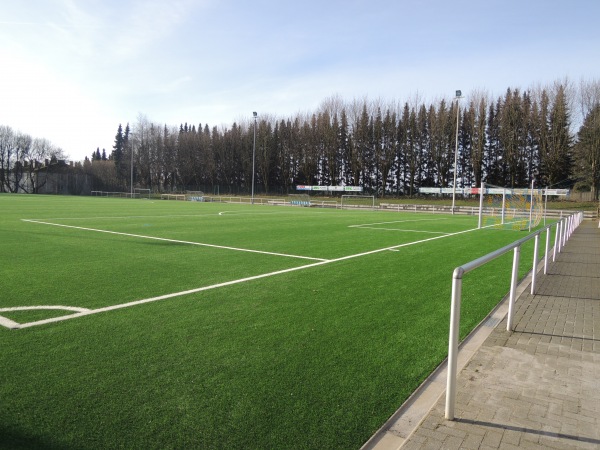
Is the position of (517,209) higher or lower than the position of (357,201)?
higher

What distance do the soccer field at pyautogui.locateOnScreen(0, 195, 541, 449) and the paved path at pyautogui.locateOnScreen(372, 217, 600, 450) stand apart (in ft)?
1.27

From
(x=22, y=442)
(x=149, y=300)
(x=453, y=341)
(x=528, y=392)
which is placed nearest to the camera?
(x=22, y=442)

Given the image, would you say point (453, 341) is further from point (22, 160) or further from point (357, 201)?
point (22, 160)

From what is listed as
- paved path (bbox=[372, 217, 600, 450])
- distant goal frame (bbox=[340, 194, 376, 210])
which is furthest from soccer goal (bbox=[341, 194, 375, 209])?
paved path (bbox=[372, 217, 600, 450])

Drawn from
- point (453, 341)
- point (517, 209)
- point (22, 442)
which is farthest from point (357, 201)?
point (22, 442)

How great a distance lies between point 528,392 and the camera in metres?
3.54

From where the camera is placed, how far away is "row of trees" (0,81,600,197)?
179 ft

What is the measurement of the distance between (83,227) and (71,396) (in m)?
14.6

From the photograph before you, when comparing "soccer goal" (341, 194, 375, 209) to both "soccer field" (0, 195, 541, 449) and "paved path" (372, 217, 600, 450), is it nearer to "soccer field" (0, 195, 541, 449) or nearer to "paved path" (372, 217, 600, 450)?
"soccer field" (0, 195, 541, 449)

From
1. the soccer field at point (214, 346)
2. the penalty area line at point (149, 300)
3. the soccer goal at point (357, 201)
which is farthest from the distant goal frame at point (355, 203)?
the penalty area line at point (149, 300)

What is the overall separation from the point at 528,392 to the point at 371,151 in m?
71.6

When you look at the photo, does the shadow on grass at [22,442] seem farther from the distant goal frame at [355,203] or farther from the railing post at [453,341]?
the distant goal frame at [355,203]

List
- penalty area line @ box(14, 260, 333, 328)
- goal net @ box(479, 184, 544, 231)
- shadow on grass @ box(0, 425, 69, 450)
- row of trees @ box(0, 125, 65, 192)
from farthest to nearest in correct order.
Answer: row of trees @ box(0, 125, 65, 192)
goal net @ box(479, 184, 544, 231)
penalty area line @ box(14, 260, 333, 328)
shadow on grass @ box(0, 425, 69, 450)

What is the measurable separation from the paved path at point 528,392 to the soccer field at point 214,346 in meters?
0.39
